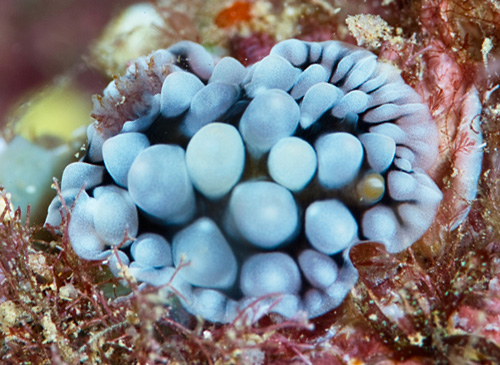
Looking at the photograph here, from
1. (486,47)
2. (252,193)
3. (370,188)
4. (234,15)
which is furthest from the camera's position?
(234,15)

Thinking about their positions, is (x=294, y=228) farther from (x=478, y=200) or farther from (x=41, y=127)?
(x=41, y=127)

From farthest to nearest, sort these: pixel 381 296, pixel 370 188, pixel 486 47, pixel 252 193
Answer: pixel 486 47 → pixel 381 296 → pixel 370 188 → pixel 252 193

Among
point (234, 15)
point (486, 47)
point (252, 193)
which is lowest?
point (486, 47)

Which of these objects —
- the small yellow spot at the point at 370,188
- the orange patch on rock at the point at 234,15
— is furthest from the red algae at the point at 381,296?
the orange patch on rock at the point at 234,15

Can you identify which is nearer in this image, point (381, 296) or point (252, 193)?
point (252, 193)

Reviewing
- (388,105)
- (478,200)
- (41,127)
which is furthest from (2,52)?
(478,200)

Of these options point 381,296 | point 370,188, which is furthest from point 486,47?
point 381,296

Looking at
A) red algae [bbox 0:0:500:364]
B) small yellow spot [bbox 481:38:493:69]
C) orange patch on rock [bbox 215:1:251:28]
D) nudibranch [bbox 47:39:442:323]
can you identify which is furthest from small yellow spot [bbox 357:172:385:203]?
orange patch on rock [bbox 215:1:251:28]

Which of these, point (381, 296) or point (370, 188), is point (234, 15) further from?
point (381, 296)

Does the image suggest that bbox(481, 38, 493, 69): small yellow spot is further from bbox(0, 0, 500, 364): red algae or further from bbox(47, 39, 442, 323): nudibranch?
bbox(47, 39, 442, 323): nudibranch
